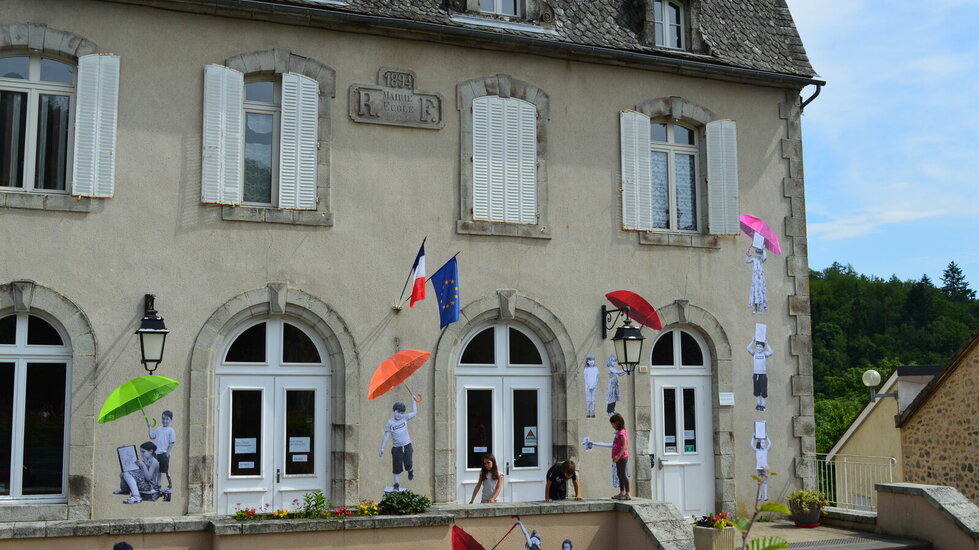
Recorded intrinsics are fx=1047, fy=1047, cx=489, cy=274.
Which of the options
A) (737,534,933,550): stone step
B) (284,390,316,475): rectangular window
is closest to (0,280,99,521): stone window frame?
(284,390,316,475): rectangular window

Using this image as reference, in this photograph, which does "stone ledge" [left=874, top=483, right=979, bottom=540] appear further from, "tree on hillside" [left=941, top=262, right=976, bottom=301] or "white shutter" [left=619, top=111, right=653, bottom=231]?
"tree on hillside" [left=941, top=262, right=976, bottom=301]

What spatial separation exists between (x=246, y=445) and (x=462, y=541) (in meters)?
3.35

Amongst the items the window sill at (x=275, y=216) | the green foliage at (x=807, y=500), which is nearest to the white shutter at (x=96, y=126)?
the window sill at (x=275, y=216)

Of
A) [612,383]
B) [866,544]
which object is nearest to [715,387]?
[612,383]

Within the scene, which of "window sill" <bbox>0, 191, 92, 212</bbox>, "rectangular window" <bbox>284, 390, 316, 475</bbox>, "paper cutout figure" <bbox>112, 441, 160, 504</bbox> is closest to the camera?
"window sill" <bbox>0, 191, 92, 212</bbox>

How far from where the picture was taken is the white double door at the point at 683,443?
1386 cm

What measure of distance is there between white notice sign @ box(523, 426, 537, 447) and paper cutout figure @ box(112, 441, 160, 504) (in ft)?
14.6

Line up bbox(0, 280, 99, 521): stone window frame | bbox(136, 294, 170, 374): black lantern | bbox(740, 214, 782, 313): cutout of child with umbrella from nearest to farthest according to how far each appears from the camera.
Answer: bbox(136, 294, 170, 374): black lantern
bbox(0, 280, 99, 521): stone window frame
bbox(740, 214, 782, 313): cutout of child with umbrella

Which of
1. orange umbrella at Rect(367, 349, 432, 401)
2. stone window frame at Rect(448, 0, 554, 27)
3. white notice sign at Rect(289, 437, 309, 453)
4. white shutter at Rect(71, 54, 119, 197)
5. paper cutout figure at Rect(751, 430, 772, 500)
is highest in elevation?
stone window frame at Rect(448, 0, 554, 27)

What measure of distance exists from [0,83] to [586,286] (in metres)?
7.30

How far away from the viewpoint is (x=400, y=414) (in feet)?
Answer: 40.8

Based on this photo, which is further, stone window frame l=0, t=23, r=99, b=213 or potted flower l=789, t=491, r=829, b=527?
potted flower l=789, t=491, r=829, b=527

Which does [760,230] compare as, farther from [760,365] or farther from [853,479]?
[853,479]

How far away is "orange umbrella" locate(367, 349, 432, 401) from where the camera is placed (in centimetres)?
1154
